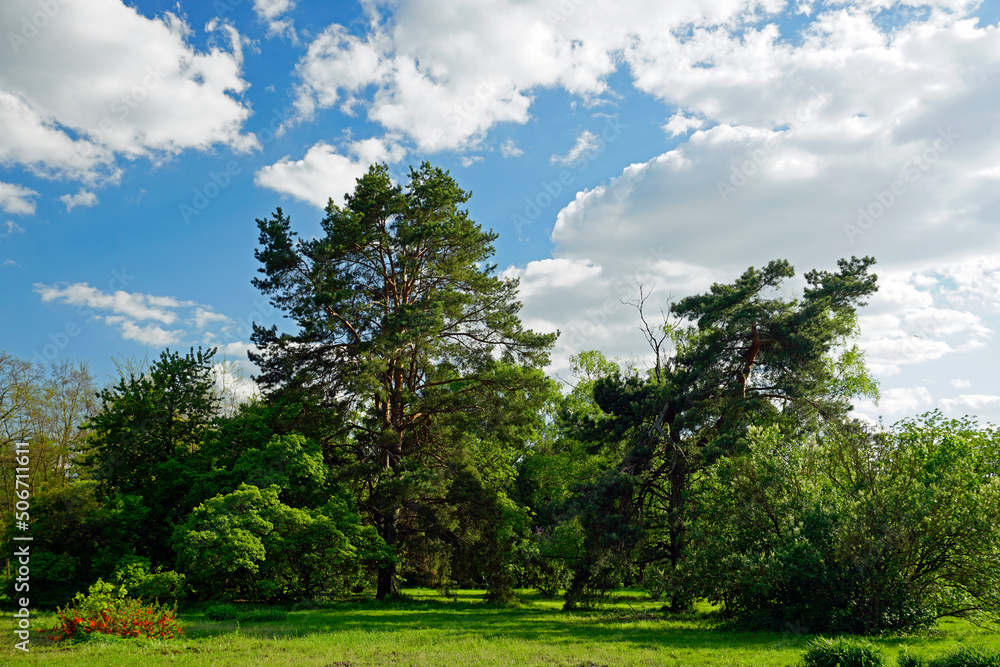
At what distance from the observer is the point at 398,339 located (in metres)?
22.2

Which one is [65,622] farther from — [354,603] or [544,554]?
[544,554]

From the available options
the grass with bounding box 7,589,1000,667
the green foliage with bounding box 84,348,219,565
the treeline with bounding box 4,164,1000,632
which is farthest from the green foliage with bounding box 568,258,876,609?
the green foliage with bounding box 84,348,219,565

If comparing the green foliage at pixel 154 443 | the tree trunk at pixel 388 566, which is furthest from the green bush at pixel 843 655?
the green foliage at pixel 154 443

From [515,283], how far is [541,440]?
22469 mm

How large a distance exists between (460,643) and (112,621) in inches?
339

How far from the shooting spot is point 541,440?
46688 mm

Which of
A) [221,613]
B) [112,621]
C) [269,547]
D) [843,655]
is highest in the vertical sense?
[269,547]

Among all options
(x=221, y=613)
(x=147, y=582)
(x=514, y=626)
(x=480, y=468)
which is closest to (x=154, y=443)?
(x=147, y=582)

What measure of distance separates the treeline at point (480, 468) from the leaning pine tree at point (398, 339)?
0.12 meters

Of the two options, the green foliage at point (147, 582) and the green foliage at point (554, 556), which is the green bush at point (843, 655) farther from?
the green foliage at point (147, 582)

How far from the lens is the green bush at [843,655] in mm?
9992

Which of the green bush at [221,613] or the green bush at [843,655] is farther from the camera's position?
the green bush at [221,613]

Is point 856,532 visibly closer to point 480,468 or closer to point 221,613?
point 480,468

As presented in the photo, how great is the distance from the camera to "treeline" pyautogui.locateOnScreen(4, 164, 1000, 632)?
1548 cm
